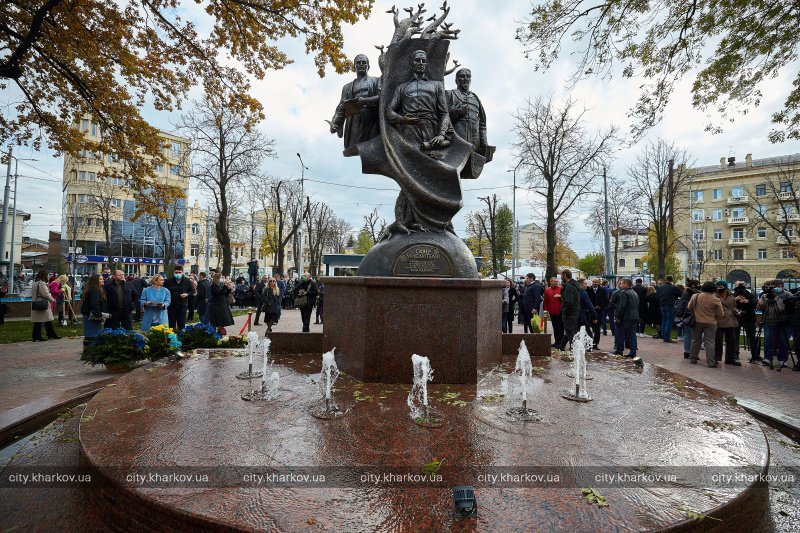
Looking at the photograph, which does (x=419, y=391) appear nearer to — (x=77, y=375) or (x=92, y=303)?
(x=77, y=375)

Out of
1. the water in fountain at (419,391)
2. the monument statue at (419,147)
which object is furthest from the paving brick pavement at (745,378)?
the monument statue at (419,147)

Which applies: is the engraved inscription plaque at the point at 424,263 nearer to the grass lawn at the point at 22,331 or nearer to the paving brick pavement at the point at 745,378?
the paving brick pavement at the point at 745,378

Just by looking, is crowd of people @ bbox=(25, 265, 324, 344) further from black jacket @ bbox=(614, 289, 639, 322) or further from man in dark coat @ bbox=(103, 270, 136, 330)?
black jacket @ bbox=(614, 289, 639, 322)

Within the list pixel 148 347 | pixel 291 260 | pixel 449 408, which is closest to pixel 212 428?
pixel 449 408

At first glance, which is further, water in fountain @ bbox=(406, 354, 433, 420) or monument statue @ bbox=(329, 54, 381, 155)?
monument statue @ bbox=(329, 54, 381, 155)

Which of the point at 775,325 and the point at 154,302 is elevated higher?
the point at 154,302

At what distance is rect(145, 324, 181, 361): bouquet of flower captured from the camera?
278 inches

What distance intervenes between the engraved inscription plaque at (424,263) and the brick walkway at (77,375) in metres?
4.70

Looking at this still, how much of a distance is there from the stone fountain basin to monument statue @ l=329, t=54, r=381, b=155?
3914mm

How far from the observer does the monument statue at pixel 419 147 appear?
5.71 meters

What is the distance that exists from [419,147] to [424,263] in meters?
1.71

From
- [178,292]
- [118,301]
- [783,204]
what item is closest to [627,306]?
[118,301]

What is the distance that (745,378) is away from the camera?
326 inches

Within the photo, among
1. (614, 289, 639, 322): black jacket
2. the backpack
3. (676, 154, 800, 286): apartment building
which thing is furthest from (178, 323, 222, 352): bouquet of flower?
(676, 154, 800, 286): apartment building
